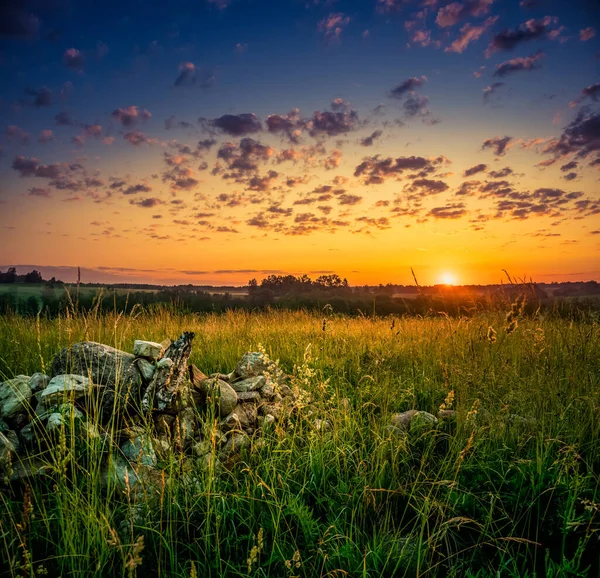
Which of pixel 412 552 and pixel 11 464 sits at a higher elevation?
pixel 11 464

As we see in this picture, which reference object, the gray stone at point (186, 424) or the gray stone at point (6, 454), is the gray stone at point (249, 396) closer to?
the gray stone at point (186, 424)

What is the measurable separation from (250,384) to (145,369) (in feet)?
3.56

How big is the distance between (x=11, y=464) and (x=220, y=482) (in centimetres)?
148

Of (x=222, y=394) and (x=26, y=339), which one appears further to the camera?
Result: (x=26, y=339)

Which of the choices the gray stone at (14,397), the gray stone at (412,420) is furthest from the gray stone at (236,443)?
the gray stone at (14,397)

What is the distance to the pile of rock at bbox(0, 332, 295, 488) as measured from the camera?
3.30 meters

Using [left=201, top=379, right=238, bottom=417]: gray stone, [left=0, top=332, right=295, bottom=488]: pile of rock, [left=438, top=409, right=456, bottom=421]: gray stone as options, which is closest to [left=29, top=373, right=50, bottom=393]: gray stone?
[left=0, top=332, right=295, bottom=488]: pile of rock

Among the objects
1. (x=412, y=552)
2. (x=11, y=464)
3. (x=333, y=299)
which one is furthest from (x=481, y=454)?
(x=333, y=299)

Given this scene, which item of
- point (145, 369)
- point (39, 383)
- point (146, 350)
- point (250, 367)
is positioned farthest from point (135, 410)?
point (250, 367)

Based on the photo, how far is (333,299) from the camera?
90.6 ft

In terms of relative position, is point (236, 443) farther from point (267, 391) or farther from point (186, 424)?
point (267, 391)

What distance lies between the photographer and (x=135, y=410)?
4066 mm

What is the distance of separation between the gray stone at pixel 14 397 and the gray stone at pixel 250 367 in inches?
82.3

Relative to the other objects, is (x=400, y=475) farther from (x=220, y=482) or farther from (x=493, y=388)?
(x=493, y=388)
